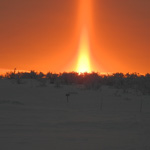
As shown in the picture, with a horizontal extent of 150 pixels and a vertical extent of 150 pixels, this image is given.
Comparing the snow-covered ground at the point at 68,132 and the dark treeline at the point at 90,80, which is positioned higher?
the dark treeline at the point at 90,80

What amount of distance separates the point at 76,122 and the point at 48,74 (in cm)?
1835

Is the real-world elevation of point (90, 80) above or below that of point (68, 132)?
above

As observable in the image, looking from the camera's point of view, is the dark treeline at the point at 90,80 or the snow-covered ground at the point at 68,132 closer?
the snow-covered ground at the point at 68,132

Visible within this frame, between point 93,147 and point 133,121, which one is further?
point 133,121

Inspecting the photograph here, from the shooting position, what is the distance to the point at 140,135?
703 cm

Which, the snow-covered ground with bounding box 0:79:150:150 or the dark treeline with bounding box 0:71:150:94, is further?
the dark treeline with bounding box 0:71:150:94

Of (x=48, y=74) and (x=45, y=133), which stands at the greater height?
(x=48, y=74)

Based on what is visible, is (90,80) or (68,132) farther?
(90,80)

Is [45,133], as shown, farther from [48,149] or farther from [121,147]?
[121,147]

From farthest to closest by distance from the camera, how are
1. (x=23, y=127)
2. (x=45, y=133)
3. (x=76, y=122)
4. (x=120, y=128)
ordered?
(x=76, y=122) < (x=120, y=128) < (x=23, y=127) < (x=45, y=133)

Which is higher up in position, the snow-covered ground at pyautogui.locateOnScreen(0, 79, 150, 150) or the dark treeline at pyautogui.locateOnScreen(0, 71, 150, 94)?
the dark treeline at pyautogui.locateOnScreen(0, 71, 150, 94)

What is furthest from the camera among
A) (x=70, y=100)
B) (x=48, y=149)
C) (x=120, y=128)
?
(x=70, y=100)

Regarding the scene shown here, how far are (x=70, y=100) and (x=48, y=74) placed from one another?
37.4ft

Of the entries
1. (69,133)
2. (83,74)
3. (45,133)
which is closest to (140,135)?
(69,133)
